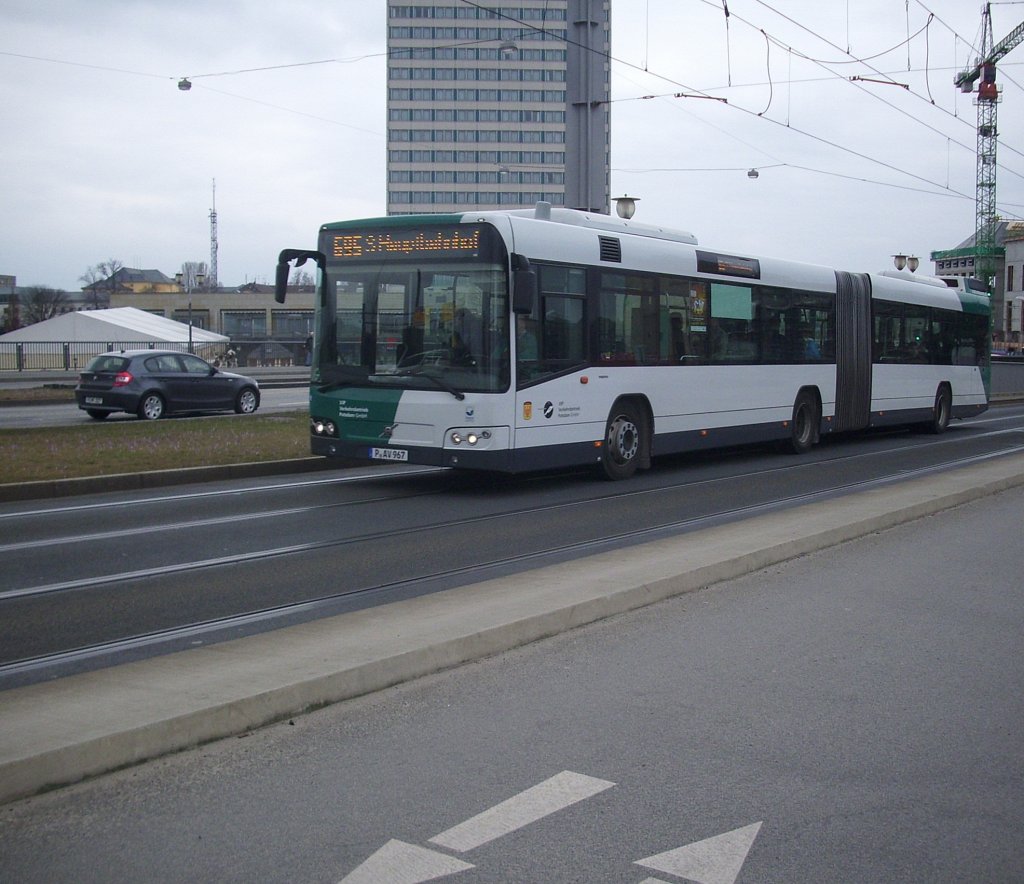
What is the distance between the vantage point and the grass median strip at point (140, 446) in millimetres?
14594

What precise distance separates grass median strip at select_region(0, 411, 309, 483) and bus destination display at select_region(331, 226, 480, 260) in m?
3.52

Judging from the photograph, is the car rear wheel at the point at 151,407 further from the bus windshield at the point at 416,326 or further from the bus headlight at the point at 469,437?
the bus headlight at the point at 469,437

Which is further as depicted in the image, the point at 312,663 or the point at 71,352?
the point at 71,352

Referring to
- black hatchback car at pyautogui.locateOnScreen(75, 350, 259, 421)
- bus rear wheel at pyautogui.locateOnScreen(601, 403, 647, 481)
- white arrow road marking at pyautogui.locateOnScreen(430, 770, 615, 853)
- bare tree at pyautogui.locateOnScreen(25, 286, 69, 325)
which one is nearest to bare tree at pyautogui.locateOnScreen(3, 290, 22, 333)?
bare tree at pyautogui.locateOnScreen(25, 286, 69, 325)

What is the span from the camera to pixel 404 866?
12.3 feet

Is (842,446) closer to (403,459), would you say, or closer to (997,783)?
(403,459)

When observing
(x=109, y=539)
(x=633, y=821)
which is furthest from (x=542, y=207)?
(x=633, y=821)

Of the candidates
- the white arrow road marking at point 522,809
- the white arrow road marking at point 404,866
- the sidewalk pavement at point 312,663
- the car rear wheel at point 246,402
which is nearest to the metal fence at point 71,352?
the car rear wheel at point 246,402

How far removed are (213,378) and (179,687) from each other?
2138cm

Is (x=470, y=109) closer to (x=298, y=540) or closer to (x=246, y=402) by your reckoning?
(x=246, y=402)

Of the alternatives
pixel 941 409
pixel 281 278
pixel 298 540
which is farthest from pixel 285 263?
pixel 941 409

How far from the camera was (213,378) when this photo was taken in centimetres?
2595

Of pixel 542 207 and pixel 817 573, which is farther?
pixel 542 207

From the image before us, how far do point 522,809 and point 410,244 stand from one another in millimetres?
9986
